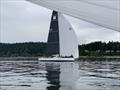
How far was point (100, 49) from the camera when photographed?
8294cm

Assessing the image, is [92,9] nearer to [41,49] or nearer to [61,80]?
[61,80]

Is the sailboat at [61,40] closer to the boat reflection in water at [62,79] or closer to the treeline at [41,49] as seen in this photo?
the boat reflection in water at [62,79]

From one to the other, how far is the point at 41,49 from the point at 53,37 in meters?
40.7

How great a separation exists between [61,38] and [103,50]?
37.3m

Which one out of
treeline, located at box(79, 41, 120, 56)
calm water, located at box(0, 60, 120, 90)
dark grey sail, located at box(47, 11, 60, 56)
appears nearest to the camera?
calm water, located at box(0, 60, 120, 90)

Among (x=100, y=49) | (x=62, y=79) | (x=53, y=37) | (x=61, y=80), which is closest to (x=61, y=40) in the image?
(x=53, y=37)

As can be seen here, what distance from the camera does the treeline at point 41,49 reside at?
80.3 meters

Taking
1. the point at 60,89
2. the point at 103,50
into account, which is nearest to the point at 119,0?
the point at 60,89

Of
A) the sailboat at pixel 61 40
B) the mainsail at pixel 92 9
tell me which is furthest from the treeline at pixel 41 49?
the mainsail at pixel 92 9

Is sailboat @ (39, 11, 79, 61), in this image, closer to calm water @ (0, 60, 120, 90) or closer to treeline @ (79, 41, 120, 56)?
calm water @ (0, 60, 120, 90)

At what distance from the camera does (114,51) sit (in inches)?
3204

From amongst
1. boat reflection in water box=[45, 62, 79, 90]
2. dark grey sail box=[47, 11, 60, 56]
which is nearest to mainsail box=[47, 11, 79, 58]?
dark grey sail box=[47, 11, 60, 56]

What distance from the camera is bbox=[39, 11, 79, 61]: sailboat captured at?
46.5 metres

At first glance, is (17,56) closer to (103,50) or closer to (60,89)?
(103,50)
